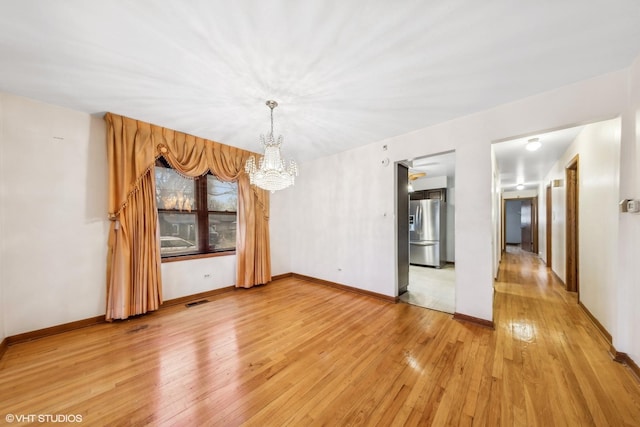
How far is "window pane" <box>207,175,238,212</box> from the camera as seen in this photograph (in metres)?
3.91

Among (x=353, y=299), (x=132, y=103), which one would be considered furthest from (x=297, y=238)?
(x=132, y=103)

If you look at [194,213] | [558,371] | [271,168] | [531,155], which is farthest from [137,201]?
[531,155]

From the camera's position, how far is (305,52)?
1.72 meters

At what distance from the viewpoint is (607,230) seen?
2.27 metres

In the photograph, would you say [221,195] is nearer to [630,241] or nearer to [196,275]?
[196,275]

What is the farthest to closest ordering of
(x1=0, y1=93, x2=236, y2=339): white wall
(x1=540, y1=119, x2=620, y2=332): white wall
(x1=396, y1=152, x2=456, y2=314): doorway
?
(x1=396, y1=152, x2=456, y2=314): doorway, (x1=0, y1=93, x2=236, y2=339): white wall, (x1=540, y1=119, x2=620, y2=332): white wall

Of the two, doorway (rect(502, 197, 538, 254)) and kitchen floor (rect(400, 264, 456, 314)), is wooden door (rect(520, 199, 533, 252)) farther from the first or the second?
kitchen floor (rect(400, 264, 456, 314))

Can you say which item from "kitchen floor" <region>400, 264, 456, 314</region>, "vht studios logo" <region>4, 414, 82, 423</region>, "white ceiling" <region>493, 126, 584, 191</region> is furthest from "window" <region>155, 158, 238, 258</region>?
"white ceiling" <region>493, 126, 584, 191</region>

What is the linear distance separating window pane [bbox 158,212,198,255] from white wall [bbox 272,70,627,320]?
1.60m

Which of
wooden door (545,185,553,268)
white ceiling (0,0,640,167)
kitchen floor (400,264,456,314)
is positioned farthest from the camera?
wooden door (545,185,553,268)

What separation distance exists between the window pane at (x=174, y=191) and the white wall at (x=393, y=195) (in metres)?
1.77

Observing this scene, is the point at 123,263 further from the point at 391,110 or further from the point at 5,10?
the point at 391,110

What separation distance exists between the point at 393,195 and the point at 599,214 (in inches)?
89.0

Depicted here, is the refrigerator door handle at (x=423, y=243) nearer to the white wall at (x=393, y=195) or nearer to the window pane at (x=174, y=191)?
the white wall at (x=393, y=195)
